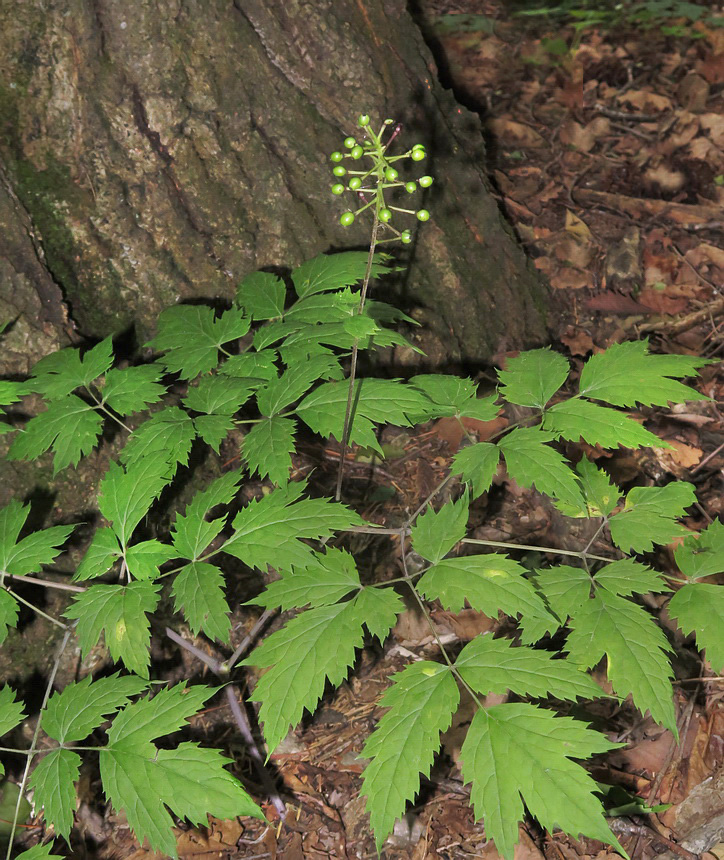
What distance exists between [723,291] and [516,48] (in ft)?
10.2

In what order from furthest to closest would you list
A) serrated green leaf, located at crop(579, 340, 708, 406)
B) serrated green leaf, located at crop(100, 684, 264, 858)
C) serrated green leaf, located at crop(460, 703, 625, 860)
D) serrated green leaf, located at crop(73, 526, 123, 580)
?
1. serrated green leaf, located at crop(579, 340, 708, 406)
2. serrated green leaf, located at crop(73, 526, 123, 580)
3. serrated green leaf, located at crop(100, 684, 264, 858)
4. serrated green leaf, located at crop(460, 703, 625, 860)

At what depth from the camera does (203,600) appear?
1.59m

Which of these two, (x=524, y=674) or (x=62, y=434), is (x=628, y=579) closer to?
(x=524, y=674)

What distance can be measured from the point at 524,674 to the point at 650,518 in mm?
576

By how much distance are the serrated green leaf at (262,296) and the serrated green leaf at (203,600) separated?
765 mm

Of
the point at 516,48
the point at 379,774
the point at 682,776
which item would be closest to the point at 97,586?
the point at 379,774

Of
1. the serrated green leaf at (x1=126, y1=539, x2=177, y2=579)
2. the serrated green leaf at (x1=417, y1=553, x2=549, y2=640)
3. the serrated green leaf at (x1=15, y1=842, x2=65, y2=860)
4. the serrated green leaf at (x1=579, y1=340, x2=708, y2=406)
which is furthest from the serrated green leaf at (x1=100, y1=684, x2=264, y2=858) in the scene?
the serrated green leaf at (x1=579, y1=340, x2=708, y2=406)

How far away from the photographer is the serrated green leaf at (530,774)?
1.27 m

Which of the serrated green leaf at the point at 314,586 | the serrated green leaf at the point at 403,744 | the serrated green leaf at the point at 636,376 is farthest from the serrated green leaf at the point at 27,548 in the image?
the serrated green leaf at the point at 636,376

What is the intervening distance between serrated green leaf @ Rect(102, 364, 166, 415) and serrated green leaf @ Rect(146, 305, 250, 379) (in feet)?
0.24

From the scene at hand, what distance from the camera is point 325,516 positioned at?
65.2 inches

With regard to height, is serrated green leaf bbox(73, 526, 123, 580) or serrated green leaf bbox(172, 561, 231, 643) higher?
serrated green leaf bbox(73, 526, 123, 580)

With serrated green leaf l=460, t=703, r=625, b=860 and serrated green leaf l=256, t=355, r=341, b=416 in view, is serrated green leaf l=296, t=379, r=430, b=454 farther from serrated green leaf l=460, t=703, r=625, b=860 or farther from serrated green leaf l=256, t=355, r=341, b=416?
serrated green leaf l=460, t=703, r=625, b=860

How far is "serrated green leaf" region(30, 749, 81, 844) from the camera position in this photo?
1.45 metres
